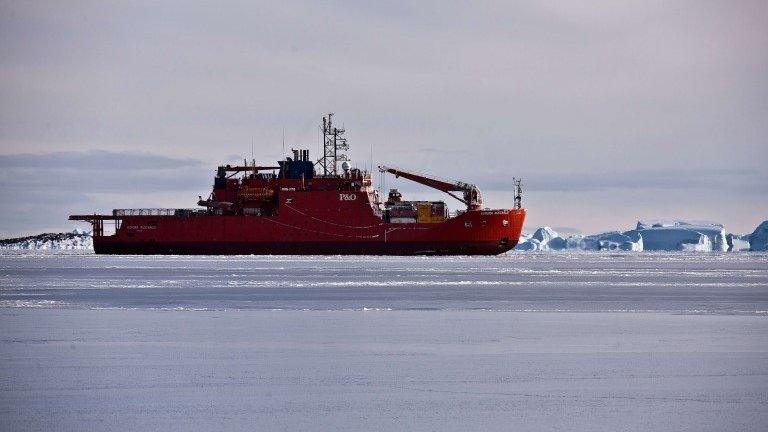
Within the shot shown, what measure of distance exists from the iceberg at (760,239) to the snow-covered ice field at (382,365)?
85.4 meters

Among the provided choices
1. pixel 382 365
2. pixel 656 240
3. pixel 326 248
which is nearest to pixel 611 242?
pixel 656 240

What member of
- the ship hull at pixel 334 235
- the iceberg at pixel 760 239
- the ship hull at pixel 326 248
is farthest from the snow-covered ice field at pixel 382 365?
the iceberg at pixel 760 239

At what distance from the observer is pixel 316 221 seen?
5853cm

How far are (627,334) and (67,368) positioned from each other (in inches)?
249

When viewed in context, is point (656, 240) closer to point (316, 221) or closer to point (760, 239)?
point (760, 239)

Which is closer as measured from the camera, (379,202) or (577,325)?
(577,325)

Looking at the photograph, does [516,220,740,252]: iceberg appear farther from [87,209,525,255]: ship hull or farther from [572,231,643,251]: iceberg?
[87,209,525,255]: ship hull

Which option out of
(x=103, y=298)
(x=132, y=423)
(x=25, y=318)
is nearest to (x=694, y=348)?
(x=132, y=423)

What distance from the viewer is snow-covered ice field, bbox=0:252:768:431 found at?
265 inches

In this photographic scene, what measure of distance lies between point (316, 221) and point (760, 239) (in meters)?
56.6

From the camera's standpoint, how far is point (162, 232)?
2394 inches

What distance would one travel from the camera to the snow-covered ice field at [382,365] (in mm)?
6730

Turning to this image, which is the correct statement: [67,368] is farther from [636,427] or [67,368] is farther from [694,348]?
[694,348]

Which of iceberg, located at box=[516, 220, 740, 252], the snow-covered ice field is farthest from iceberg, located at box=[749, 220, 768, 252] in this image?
the snow-covered ice field
